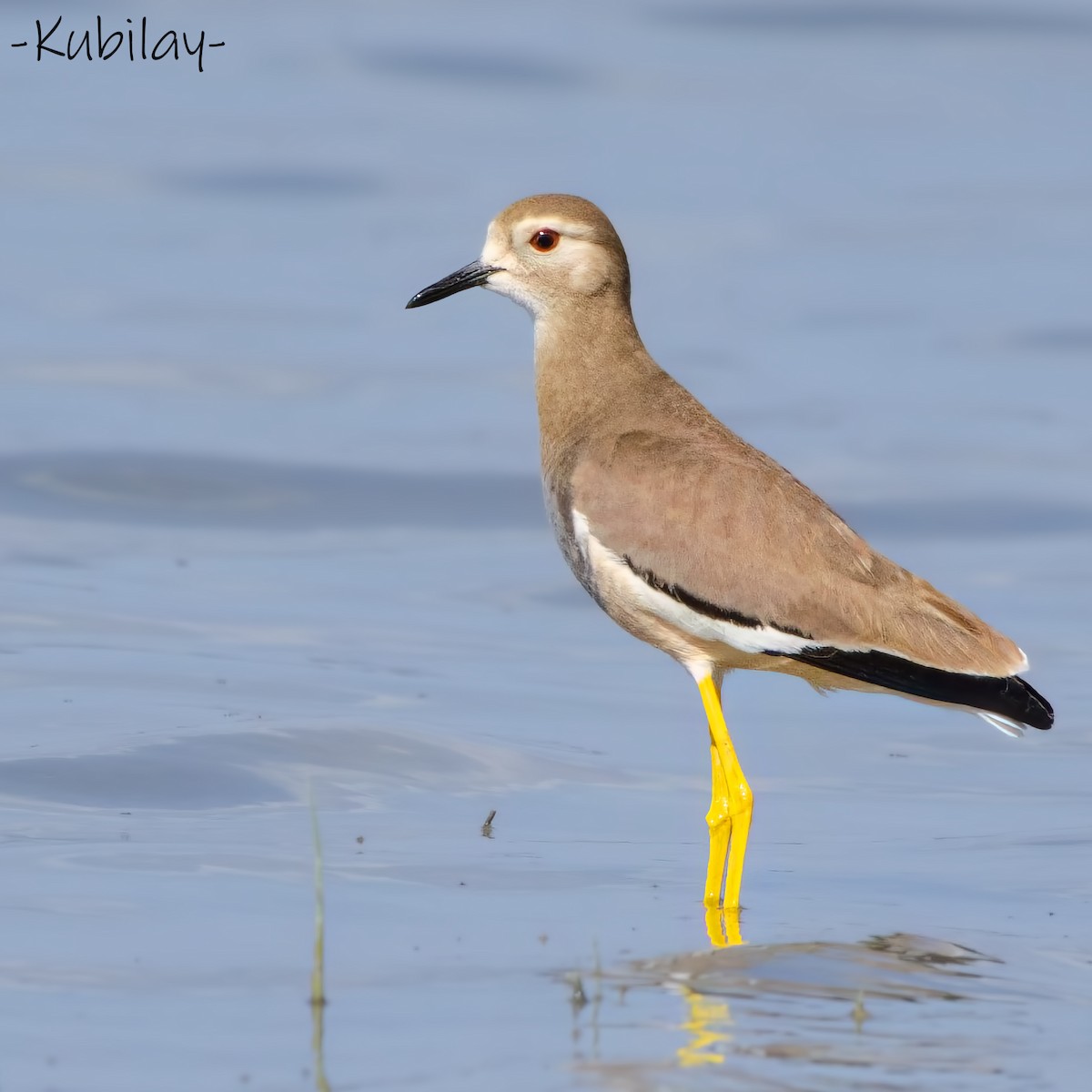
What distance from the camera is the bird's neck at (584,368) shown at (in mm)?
9602

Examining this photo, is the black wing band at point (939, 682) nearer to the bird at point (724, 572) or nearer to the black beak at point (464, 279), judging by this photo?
the bird at point (724, 572)

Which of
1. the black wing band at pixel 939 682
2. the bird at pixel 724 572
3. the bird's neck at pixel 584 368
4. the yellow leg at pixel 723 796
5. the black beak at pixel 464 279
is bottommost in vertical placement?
the yellow leg at pixel 723 796

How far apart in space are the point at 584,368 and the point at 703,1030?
3.63 m

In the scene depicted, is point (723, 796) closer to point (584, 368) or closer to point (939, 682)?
point (939, 682)

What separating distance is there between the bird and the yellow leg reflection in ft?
4.73

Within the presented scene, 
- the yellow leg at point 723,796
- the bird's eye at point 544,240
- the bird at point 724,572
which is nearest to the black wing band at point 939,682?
the bird at point 724,572

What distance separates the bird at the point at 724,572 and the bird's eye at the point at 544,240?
45 cm

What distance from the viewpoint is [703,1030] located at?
22.4 ft

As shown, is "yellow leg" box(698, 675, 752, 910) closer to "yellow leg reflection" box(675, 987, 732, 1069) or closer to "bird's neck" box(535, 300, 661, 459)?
"bird's neck" box(535, 300, 661, 459)

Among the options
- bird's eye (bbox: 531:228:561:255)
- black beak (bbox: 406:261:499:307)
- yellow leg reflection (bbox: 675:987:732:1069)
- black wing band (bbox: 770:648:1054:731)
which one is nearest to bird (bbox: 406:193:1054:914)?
black wing band (bbox: 770:648:1054:731)

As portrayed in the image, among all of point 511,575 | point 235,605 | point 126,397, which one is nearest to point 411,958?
point 235,605

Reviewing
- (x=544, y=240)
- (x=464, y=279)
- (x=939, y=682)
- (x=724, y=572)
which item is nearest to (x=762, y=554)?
(x=724, y=572)

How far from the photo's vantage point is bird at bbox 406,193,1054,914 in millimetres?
8859

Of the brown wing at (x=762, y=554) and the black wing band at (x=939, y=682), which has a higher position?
the brown wing at (x=762, y=554)
